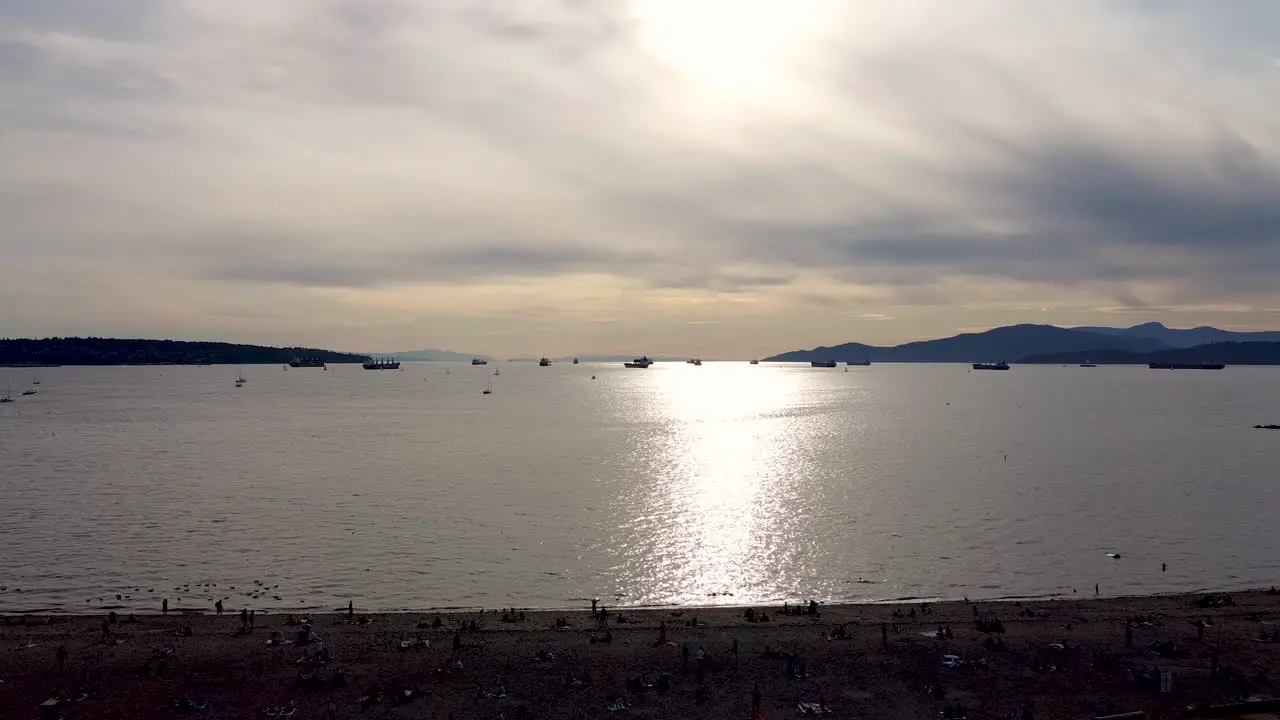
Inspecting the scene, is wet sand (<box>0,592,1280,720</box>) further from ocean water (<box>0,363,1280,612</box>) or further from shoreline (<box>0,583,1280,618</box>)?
ocean water (<box>0,363,1280,612</box>)

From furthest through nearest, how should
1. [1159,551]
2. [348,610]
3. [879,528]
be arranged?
1. [879,528]
2. [1159,551]
3. [348,610]

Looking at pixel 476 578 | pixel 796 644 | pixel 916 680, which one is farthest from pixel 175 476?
pixel 916 680

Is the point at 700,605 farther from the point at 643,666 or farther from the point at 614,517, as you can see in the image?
the point at 614,517

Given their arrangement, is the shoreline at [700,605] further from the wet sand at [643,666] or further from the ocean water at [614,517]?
the wet sand at [643,666]

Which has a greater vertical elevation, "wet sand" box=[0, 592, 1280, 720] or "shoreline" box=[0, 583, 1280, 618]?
"wet sand" box=[0, 592, 1280, 720]

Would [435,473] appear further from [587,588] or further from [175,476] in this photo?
[587,588]

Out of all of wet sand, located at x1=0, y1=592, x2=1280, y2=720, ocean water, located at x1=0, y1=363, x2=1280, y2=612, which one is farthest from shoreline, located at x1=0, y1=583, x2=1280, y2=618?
wet sand, located at x1=0, y1=592, x2=1280, y2=720
